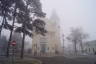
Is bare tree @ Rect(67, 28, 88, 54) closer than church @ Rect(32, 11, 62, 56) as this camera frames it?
No

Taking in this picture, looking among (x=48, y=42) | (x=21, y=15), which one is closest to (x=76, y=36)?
(x=48, y=42)

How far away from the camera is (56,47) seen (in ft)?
172

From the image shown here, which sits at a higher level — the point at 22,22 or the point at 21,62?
the point at 22,22

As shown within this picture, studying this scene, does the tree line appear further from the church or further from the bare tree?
the bare tree

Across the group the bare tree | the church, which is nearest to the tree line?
the church

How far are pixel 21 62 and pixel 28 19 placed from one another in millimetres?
7282

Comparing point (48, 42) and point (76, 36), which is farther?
point (76, 36)

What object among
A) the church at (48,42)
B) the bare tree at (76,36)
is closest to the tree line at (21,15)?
the church at (48,42)

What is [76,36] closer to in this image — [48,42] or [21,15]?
[48,42]

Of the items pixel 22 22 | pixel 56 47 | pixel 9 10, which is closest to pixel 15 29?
pixel 22 22

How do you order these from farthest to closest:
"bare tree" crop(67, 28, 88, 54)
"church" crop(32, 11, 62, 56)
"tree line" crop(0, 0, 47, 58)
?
1. "bare tree" crop(67, 28, 88, 54)
2. "church" crop(32, 11, 62, 56)
3. "tree line" crop(0, 0, 47, 58)

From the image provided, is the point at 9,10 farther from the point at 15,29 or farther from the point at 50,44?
the point at 50,44

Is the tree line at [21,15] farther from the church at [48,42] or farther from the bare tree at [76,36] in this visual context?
the bare tree at [76,36]

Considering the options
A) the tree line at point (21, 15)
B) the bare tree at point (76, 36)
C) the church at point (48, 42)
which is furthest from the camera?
the bare tree at point (76, 36)
